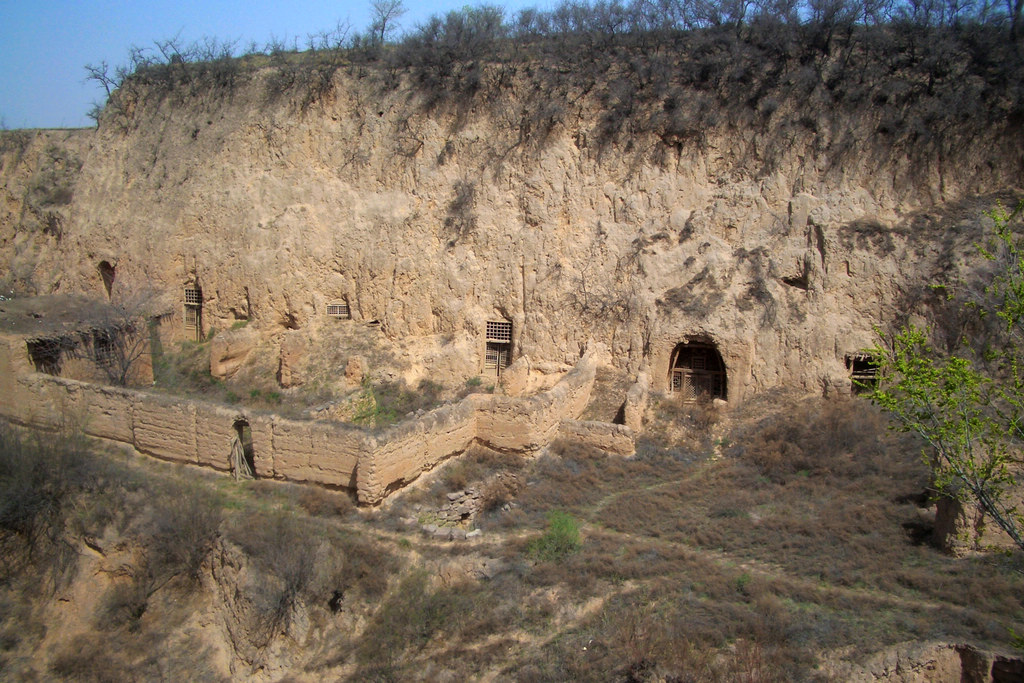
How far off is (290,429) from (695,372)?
8.64m

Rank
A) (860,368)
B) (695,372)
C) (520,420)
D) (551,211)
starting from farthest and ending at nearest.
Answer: (551,211) → (695,372) → (860,368) → (520,420)

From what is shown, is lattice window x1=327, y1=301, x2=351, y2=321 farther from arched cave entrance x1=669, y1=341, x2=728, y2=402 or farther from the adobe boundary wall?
arched cave entrance x1=669, y1=341, x2=728, y2=402

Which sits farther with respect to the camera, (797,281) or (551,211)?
(551,211)

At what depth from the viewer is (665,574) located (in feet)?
31.2

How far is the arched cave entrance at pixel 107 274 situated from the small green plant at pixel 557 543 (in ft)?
48.6

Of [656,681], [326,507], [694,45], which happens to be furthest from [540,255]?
[656,681]

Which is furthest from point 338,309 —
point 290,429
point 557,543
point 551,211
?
point 557,543

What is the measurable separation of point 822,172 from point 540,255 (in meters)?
6.44

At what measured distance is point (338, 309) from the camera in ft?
58.5

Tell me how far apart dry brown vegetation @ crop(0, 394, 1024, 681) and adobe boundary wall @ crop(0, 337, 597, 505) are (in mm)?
397

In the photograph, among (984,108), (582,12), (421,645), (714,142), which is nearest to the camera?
(421,645)

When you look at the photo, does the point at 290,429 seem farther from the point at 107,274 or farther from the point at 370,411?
the point at 107,274

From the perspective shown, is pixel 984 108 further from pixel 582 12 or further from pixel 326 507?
pixel 326 507

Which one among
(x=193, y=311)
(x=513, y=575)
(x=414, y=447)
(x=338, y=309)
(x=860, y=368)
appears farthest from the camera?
(x=193, y=311)
